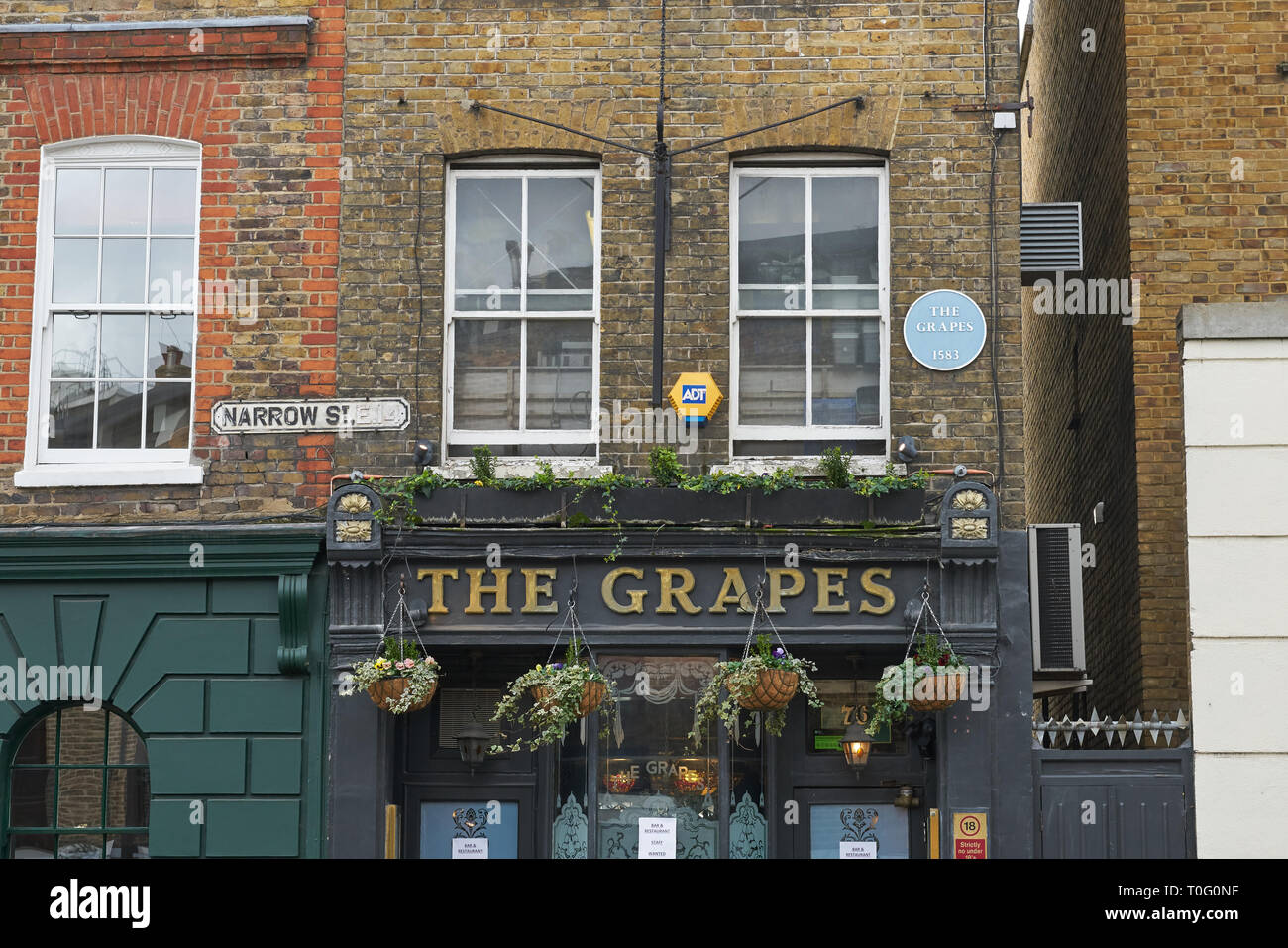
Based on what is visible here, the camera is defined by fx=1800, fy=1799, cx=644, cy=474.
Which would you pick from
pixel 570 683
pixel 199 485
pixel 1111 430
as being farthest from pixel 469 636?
pixel 1111 430

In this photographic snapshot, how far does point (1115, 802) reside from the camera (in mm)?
11445

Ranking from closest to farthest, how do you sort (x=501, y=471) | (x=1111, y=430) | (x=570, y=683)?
1. (x=570, y=683)
2. (x=501, y=471)
3. (x=1111, y=430)

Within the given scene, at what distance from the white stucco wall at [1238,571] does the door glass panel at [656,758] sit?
3.17 m

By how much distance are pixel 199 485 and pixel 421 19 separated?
355 cm

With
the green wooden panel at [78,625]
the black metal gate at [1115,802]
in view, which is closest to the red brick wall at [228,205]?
the green wooden panel at [78,625]

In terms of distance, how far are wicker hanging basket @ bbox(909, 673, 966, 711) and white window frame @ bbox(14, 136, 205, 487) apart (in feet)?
16.2

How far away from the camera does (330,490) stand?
11.9 m

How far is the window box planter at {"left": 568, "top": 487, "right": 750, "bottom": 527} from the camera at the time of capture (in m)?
11.6

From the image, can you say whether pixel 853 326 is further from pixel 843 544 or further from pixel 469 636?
pixel 469 636

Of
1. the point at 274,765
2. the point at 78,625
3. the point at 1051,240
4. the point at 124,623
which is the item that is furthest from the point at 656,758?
the point at 1051,240

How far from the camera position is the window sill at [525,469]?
11.9m

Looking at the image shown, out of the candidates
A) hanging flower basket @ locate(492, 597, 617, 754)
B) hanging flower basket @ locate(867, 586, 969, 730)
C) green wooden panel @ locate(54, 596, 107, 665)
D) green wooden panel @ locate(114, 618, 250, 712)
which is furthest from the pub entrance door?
green wooden panel @ locate(54, 596, 107, 665)

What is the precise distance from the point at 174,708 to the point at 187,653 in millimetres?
368

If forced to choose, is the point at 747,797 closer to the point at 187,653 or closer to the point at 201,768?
the point at 201,768
